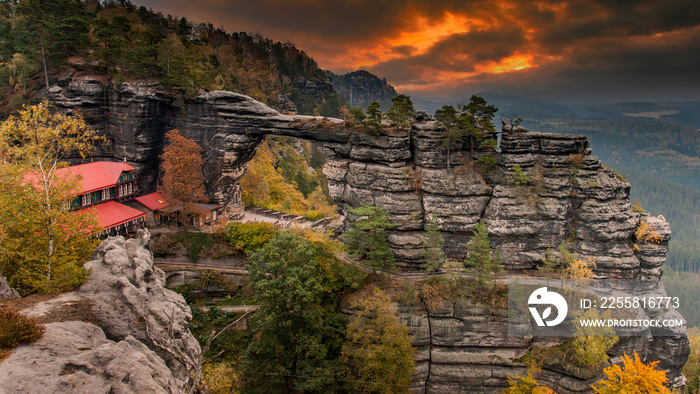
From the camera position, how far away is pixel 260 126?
123 feet

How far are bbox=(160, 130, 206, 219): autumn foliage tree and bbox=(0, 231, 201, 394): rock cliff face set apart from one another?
1240 centimetres

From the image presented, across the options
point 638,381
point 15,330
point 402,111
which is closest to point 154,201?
point 15,330

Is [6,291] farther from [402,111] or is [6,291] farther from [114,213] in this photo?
[402,111]

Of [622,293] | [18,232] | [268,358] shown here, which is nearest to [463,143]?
[622,293]

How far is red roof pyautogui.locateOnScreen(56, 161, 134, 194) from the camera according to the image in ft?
100

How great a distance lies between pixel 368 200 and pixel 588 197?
20769 millimetres

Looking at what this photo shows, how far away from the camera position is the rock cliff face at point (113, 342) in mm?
11367

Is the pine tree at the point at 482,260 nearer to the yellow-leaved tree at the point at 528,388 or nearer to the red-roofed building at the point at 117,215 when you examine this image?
the yellow-leaved tree at the point at 528,388

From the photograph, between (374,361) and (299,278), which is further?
(299,278)

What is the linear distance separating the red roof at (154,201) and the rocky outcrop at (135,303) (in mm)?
14624

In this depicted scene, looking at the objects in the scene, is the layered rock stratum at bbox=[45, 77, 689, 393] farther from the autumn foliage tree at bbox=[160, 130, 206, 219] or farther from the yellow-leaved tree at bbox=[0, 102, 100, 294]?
the yellow-leaved tree at bbox=[0, 102, 100, 294]

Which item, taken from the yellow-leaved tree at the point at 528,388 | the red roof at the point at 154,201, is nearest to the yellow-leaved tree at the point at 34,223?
the red roof at the point at 154,201

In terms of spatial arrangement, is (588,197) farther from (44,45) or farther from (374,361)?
(44,45)

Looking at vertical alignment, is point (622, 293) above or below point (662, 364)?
above
